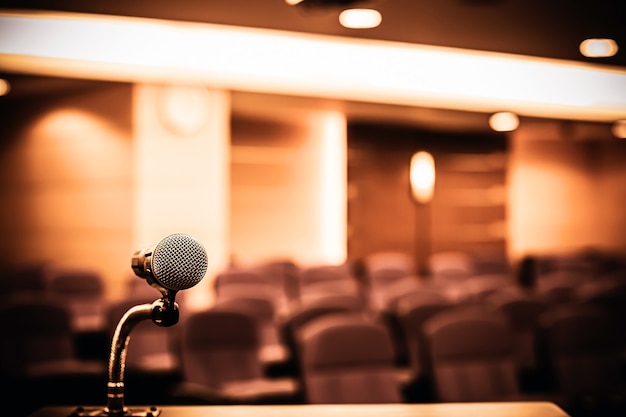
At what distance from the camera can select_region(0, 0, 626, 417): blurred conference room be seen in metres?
4.67

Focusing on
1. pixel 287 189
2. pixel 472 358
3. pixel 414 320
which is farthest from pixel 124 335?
pixel 287 189

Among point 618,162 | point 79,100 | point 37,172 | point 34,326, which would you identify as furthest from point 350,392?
point 618,162

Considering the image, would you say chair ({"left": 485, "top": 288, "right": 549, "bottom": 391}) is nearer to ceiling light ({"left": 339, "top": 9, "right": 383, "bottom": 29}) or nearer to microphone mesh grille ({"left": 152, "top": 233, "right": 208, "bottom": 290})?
ceiling light ({"left": 339, "top": 9, "right": 383, "bottom": 29})

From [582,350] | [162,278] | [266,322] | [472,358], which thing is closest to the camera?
[162,278]

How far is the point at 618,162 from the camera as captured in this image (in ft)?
51.6

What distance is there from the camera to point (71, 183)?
33.7 feet

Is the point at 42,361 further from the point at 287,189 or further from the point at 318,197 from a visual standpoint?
the point at 318,197

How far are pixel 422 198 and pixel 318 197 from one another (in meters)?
2.33

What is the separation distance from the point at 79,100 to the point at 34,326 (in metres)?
5.59

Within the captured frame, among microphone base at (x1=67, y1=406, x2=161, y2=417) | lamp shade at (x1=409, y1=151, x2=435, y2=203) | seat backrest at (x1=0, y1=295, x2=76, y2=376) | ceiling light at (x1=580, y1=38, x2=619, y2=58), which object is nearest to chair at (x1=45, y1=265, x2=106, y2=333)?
seat backrest at (x1=0, y1=295, x2=76, y2=376)

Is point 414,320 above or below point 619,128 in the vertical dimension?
below

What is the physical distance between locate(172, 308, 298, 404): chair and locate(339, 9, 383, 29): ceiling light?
6.73 feet

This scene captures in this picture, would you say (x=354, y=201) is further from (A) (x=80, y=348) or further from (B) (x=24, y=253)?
(A) (x=80, y=348)

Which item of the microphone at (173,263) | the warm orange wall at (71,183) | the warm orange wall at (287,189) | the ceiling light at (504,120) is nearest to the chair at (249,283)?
the warm orange wall at (71,183)
